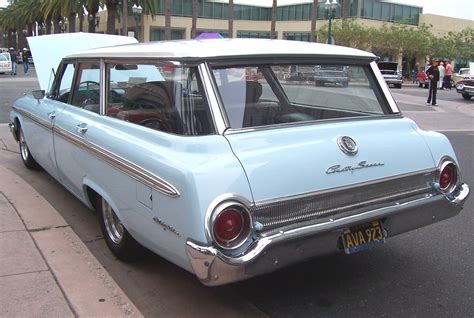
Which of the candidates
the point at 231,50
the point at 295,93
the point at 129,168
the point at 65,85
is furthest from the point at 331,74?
the point at 65,85

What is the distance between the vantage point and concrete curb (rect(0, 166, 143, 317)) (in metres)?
3.35

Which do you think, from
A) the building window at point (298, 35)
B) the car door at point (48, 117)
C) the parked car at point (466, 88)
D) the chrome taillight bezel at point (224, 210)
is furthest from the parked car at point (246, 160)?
the building window at point (298, 35)

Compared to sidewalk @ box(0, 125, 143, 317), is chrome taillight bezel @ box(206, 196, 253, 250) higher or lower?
higher

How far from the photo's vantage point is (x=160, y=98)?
370 cm

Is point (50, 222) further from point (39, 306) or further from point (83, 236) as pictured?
point (39, 306)

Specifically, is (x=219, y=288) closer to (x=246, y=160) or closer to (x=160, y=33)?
(x=246, y=160)

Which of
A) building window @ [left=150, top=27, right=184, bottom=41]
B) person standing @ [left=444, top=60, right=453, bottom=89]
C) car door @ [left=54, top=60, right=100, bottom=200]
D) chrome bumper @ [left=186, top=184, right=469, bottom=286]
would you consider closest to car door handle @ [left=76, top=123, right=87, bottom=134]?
car door @ [left=54, top=60, right=100, bottom=200]

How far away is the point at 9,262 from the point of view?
3.94 meters

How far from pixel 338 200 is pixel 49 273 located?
7.18 feet

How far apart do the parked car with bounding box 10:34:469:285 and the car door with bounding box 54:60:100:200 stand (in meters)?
0.03

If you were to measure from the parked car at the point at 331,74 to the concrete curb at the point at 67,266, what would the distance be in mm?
2172

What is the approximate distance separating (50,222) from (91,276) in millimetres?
1363

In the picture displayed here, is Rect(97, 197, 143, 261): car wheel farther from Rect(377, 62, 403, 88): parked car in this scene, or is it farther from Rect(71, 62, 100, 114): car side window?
Rect(377, 62, 403, 88): parked car

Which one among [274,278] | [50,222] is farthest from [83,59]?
[274,278]
